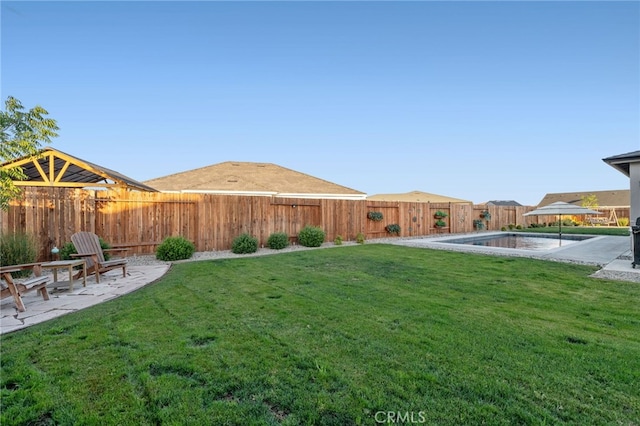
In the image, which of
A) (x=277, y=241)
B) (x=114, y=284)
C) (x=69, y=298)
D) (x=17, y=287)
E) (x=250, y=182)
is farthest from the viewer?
(x=250, y=182)

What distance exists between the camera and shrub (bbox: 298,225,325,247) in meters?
11.6

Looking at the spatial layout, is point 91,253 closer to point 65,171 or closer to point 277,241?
point 65,171

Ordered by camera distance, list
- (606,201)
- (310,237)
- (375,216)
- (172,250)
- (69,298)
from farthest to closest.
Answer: (606,201), (375,216), (310,237), (172,250), (69,298)

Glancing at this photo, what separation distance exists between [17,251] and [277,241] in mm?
6649

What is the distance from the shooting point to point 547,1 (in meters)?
10.2

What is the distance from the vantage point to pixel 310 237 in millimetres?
11594

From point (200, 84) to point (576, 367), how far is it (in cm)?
1652

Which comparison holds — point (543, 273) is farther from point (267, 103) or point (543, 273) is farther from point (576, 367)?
point (267, 103)

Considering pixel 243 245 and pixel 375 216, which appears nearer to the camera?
pixel 243 245

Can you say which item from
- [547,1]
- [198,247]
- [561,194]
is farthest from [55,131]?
[561,194]

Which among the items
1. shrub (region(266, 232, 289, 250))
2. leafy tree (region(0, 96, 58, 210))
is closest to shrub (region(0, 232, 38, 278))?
leafy tree (region(0, 96, 58, 210))

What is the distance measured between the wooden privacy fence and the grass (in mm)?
5048

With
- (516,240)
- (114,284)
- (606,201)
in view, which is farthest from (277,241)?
(606,201)

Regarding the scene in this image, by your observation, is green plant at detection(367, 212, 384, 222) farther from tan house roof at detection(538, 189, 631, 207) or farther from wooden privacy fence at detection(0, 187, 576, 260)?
tan house roof at detection(538, 189, 631, 207)
